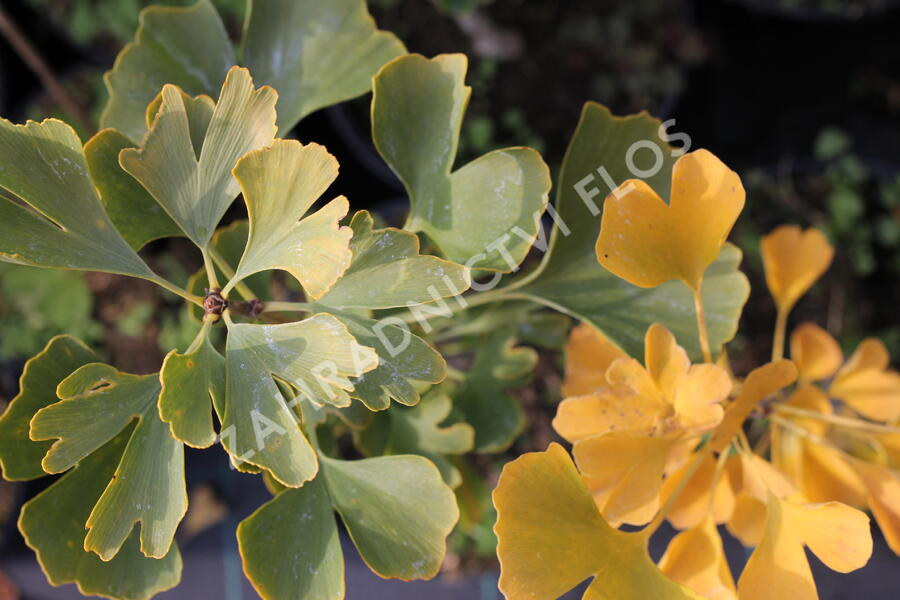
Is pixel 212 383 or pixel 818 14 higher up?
pixel 212 383

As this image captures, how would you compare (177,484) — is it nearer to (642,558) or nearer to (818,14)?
(642,558)

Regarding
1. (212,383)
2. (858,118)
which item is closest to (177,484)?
(212,383)

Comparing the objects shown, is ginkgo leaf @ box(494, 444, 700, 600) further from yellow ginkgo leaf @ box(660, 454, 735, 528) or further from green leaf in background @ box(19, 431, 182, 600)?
green leaf in background @ box(19, 431, 182, 600)

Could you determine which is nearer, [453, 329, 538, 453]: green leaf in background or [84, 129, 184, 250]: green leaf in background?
[84, 129, 184, 250]: green leaf in background

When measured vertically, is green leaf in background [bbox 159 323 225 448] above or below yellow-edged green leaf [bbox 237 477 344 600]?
above

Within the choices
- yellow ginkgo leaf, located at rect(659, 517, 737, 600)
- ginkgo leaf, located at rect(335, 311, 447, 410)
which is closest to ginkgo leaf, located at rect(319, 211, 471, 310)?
ginkgo leaf, located at rect(335, 311, 447, 410)

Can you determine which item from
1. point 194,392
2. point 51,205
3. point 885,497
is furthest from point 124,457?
point 885,497

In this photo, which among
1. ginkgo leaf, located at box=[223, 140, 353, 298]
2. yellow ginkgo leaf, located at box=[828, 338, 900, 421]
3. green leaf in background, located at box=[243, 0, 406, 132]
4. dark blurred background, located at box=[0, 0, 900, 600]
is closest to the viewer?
ginkgo leaf, located at box=[223, 140, 353, 298]
